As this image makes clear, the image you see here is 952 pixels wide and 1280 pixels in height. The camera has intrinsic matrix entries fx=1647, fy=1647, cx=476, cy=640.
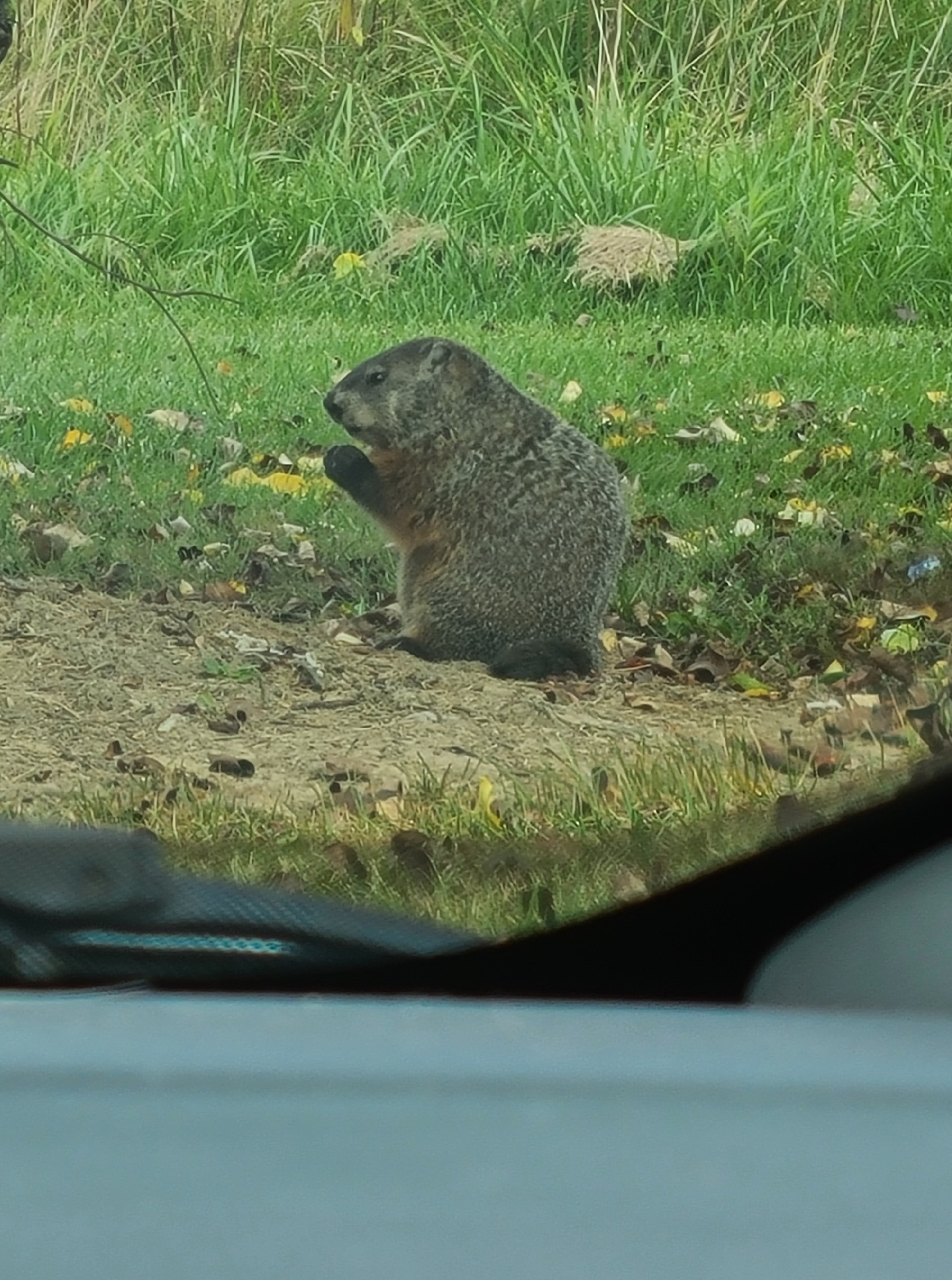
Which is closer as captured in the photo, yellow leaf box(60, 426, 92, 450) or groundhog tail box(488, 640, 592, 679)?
yellow leaf box(60, 426, 92, 450)

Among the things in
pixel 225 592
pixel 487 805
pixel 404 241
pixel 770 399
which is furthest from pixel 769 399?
pixel 225 592

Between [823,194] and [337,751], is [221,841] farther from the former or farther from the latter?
[823,194]

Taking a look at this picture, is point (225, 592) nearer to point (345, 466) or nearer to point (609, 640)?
point (345, 466)

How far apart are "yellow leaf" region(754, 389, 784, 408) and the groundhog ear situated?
38 cm

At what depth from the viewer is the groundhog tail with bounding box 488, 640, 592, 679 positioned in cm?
215

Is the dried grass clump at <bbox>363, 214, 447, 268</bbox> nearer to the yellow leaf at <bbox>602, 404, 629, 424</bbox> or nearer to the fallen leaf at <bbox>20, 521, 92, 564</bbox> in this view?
the yellow leaf at <bbox>602, 404, 629, 424</bbox>

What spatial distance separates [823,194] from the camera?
78.0 inches

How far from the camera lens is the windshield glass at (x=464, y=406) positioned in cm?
197

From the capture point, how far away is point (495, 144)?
1.97 meters

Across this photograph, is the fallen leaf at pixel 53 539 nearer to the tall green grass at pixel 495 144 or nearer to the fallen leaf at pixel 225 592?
the fallen leaf at pixel 225 592

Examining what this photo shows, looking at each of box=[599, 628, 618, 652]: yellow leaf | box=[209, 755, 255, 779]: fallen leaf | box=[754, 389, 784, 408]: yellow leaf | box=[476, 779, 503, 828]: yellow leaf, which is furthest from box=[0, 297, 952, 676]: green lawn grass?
box=[476, 779, 503, 828]: yellow leaf

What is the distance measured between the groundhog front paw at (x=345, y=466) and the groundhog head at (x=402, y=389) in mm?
22

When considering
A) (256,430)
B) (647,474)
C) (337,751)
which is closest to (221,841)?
(337,751)

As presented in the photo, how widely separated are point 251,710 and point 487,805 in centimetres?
33
